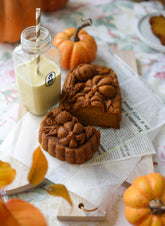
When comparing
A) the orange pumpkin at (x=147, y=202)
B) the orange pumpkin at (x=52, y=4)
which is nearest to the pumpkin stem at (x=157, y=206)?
the orange pumpkin at (x=147, y=202)

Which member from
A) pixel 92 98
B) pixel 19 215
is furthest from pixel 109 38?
pixel 19 215

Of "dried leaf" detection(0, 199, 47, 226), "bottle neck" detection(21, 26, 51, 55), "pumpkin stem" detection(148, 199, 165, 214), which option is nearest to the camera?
"dried leaf" detection(0, 199, 47, 226)

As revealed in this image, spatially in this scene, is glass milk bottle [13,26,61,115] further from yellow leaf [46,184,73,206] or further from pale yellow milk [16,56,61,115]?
yellow leaf [46,184,73,206]

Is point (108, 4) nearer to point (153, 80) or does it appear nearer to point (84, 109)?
point (153, 80)

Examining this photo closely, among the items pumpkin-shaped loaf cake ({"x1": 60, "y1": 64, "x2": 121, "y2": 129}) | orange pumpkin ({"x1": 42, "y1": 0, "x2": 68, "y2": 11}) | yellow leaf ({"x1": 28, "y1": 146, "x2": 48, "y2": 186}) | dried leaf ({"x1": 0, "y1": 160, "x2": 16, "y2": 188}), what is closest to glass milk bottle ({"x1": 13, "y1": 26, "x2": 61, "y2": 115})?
pumpkin-shaped loaf cake ({"x1": 60, "y1": 64, "x2": 121, "y2": 129})

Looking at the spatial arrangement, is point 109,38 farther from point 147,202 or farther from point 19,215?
point 19,215

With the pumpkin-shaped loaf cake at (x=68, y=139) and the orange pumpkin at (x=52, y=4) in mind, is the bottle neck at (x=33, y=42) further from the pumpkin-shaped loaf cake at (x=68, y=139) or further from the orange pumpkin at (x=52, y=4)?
the orange pumpkin at (x=52, y=4)
